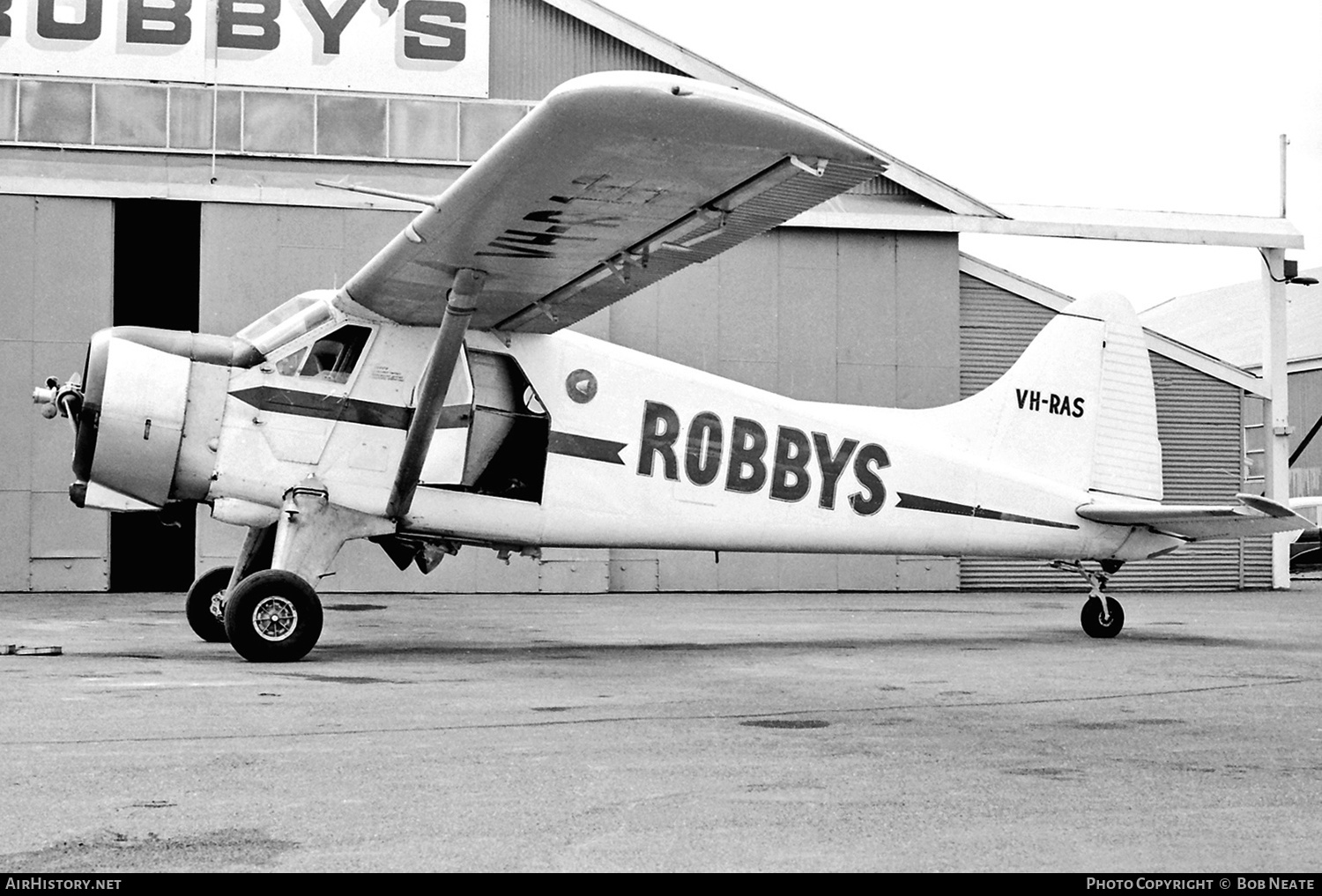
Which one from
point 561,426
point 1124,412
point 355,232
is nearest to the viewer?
point 561,426

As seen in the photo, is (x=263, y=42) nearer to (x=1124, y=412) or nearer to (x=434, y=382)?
(x=434, y=382)

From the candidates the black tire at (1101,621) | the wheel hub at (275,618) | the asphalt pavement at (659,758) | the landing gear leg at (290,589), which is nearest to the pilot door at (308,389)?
the landing gear leg at (290,589)

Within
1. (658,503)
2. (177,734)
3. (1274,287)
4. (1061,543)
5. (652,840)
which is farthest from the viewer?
(1274,287)

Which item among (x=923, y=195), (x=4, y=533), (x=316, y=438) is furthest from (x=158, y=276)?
(x=316, y=438)

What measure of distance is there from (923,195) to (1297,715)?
15.7 meters

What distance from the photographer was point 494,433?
10.6 m

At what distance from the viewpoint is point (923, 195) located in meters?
21.9

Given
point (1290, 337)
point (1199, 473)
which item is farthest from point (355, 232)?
point (1290, 337)

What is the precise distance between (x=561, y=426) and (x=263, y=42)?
1227 cm

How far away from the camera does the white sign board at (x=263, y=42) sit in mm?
19859

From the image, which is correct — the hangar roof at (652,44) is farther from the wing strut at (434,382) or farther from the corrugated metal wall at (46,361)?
the wing strut at (434,382)

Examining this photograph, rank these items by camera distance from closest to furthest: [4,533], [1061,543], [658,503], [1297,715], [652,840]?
[652,840] < [1297,715] < [658,503] < [1061,543] < [4,533]

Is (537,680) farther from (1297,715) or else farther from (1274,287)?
(1274,287)

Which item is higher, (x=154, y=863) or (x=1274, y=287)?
(x=1274, y=287)
